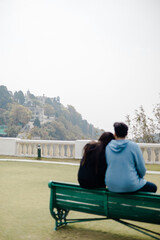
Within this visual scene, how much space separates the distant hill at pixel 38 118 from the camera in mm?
112938

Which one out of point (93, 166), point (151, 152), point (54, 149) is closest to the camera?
point (93, 166)

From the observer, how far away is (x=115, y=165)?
159 inches

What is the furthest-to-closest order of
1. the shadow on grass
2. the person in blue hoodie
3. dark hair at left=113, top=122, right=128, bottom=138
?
the shadow on grass, dark hair at left=113, top=122, right=128, bottom=138, the person in blue hoodie

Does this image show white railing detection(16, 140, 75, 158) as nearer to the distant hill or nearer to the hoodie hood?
the hoodie hood

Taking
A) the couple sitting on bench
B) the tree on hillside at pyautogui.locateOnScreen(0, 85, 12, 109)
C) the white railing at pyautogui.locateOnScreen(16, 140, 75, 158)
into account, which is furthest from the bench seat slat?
the tree on hillside at pyautogui.locateOnScreen(0, 85, 12, 109)

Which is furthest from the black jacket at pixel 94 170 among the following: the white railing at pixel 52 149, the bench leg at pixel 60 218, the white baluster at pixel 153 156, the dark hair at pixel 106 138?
the white railing at pixel 52 149

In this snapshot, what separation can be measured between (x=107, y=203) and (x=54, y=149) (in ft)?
43.9

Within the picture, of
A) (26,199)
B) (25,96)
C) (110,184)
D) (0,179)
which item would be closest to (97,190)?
(110,184)

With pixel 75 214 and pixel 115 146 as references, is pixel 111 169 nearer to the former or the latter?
pixel 115 146

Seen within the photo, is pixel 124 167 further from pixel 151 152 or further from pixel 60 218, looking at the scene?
pixel 151 152

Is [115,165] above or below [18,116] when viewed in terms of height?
below

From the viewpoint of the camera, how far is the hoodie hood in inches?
159

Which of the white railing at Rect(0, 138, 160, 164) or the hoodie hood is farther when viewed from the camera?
the white railing at Rect(0, 138, 160, 164)

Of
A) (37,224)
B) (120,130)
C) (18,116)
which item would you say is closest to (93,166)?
(120,130)
